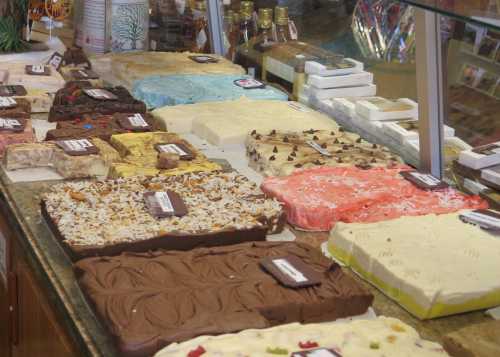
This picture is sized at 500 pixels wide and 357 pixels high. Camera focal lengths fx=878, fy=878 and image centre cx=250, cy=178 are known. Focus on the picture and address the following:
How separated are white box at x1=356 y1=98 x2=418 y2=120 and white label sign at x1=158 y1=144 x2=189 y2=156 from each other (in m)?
0.82

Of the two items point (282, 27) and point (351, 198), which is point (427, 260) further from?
point (282, 27)

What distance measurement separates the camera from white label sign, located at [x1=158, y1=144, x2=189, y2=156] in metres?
2.97

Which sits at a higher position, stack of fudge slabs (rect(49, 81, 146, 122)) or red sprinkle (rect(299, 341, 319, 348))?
red sprinkle (rect(299, 341, 319, 348))

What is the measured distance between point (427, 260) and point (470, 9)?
658 millimetres

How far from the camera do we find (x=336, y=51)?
4.07 meters

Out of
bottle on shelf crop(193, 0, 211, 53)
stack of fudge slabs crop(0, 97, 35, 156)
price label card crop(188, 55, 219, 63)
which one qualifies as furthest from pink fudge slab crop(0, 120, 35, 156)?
bottle on shelf crop(193, 0, 211, 53)

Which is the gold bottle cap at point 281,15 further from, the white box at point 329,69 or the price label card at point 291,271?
the price label card at point 291,271

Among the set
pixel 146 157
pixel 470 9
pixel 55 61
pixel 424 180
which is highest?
pixel 470 9

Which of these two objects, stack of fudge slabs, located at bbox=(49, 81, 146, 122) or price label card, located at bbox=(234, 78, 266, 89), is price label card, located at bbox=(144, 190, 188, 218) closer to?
stack of fudge slabs, located at bbox=(49, 81, 146, 122)

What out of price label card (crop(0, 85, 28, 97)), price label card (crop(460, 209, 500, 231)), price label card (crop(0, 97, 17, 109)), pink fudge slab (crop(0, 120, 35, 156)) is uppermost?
price label card (crop(460, 209, 500, 231))

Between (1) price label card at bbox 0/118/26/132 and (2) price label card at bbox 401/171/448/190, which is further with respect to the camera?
(1) price label card at bbox 0/118/26/132

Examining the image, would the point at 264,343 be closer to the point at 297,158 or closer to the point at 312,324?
the point at 312,324

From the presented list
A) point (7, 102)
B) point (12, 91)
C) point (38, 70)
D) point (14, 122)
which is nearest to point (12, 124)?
point (14, 122)

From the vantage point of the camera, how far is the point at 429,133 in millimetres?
2885
